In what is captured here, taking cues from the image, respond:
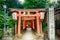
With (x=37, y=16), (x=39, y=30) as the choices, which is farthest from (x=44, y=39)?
(x=37, y=16)

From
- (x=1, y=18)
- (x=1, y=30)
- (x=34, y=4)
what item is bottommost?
(x=1, y=30)

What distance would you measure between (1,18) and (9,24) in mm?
1196

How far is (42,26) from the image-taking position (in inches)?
718

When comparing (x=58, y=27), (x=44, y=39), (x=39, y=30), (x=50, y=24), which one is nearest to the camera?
(x=50, y=24)

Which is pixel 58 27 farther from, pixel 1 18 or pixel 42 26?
pixel 1 18

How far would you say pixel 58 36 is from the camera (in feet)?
54.6

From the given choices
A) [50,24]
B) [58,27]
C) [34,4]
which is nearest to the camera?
[50,24]

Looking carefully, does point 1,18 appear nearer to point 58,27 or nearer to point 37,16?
point 37,16

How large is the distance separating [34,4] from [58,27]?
489 centimetres

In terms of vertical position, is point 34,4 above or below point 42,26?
above

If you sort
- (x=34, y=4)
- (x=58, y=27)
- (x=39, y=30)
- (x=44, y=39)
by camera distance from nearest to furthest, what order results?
(x=44, y=39) → (x=39, y=30) → (x=58, y=27) → (x=34, y=4)

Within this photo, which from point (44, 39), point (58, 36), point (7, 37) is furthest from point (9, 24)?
point (58, 36)

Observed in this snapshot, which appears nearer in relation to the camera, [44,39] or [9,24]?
[44,39]

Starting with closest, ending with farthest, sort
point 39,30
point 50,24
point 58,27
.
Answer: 1. point 50,24
2. point 39,30
3. point 58,27
